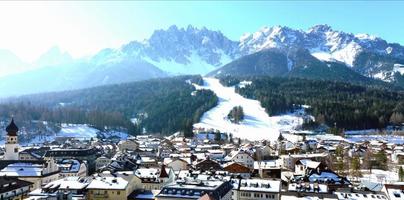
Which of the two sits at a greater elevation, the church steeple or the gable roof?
the church steeple

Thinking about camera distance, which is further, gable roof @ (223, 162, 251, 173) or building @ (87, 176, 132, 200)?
gable roof @ (223, 162, 251, 173)

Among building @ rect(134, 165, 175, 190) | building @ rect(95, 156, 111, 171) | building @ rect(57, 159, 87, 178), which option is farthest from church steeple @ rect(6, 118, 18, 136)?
building @ rect(134, 165, 175, 190)

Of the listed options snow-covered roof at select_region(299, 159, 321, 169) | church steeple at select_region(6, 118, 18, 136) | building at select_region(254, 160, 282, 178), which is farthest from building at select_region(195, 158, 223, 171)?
church steeple at select_region(6, 118, 18, 136)

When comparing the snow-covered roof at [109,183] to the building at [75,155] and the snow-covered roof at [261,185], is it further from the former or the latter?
the building at [75,155]

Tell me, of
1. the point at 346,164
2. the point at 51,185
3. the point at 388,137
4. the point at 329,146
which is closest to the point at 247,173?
the point at 346,164

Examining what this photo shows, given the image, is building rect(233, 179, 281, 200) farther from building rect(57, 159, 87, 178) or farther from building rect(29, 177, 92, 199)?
building rect(57, 159, 87, 178)

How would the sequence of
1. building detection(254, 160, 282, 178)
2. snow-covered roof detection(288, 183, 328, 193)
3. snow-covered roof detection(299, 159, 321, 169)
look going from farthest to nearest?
building detection(254, 160, 282, 178) < snow-covered roof detection(299, 159, 321, 169) < snow-covered roof detection(288, 183, 328, 193)

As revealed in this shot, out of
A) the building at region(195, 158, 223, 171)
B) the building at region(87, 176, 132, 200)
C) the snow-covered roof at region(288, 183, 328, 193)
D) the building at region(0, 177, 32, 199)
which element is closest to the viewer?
the building at region(0, 177, 32, 199)

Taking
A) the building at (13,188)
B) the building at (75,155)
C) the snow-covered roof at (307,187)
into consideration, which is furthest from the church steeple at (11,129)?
the snow-covered roof at (307,187)

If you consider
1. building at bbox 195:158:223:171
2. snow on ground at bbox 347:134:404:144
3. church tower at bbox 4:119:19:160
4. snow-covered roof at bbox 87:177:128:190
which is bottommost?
building at bbox 195:158:223:171
